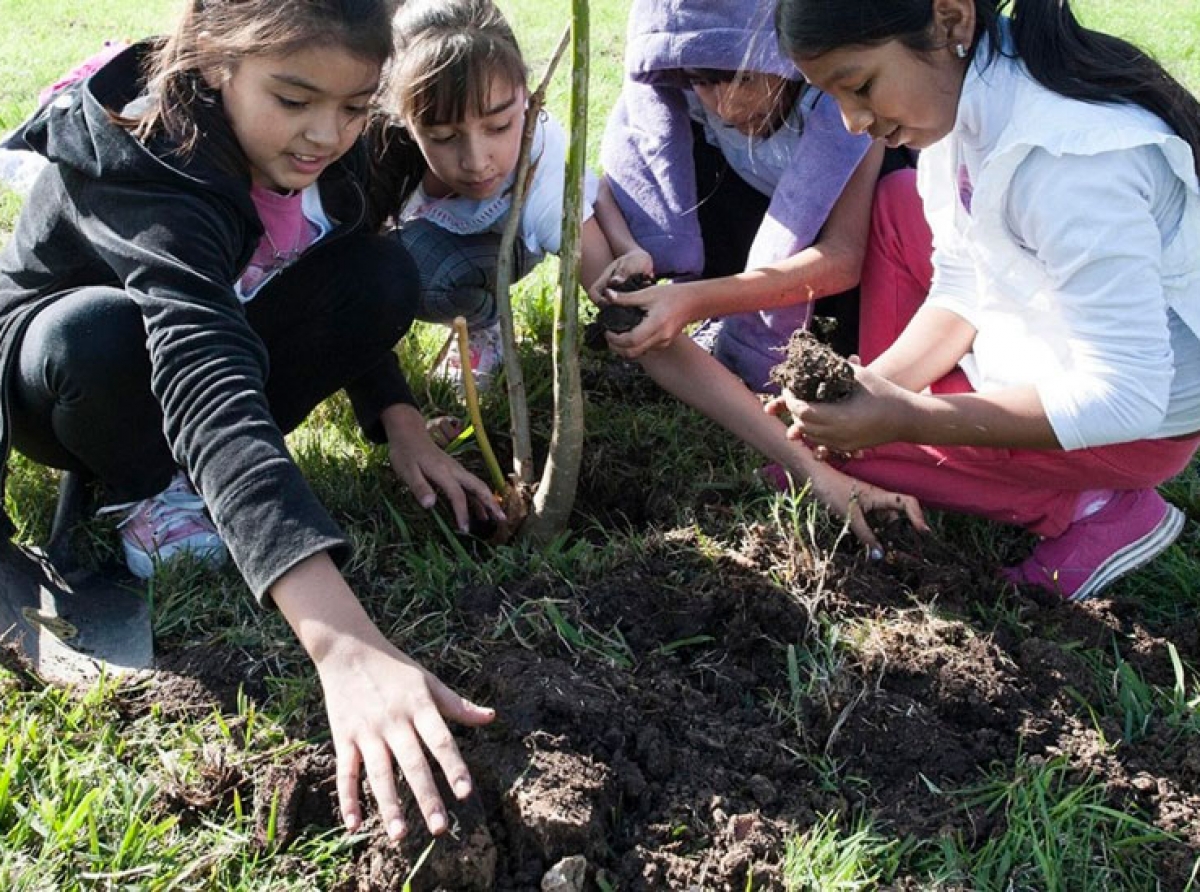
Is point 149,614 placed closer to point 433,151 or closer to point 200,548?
point 200,548

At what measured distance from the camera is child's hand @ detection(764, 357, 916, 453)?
208cm

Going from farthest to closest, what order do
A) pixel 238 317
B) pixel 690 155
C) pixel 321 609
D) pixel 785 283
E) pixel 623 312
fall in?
pixel 690 155 < pixel 785 283 < pixel 623 312 < pixel 238 317 < pixel 321 609

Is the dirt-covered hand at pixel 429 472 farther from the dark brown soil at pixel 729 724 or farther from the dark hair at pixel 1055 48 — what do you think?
the dark hair at pixel 1055 48

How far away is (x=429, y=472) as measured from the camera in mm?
2393

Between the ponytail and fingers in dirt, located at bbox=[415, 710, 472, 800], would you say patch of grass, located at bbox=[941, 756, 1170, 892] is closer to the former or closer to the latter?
fingers in dirt, located at bbox=[415, 710, 472, 800]

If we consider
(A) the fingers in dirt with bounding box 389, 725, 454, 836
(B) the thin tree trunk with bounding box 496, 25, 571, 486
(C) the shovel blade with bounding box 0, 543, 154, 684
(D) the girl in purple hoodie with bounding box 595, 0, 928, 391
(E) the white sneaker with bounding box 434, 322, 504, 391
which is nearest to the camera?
(A) the fingers in dirt with bounding box 389, 725, 454, 836

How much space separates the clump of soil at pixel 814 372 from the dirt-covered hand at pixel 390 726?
2.60 ft

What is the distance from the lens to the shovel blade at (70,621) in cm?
202

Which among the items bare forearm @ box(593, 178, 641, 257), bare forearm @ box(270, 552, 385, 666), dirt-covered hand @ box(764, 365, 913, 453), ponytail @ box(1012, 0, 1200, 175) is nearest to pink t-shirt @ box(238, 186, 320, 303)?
bare forearm @ box(593, 178, 641, 257)

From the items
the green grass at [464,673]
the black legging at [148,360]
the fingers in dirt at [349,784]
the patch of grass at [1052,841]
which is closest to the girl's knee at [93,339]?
the black legging at [148,360]

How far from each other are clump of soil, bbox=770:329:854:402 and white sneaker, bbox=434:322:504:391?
956 millimetres

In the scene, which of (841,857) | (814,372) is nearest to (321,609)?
(841,857)

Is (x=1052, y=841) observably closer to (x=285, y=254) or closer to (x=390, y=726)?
(x=390, y=726)

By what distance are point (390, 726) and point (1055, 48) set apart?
140 centimetres
